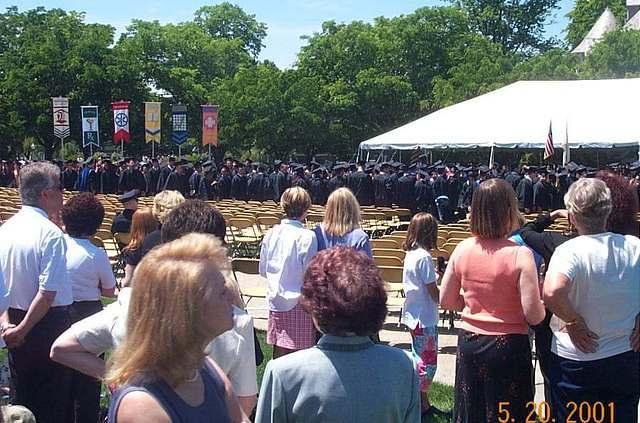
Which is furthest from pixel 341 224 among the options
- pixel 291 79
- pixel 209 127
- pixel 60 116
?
pixel 291 79

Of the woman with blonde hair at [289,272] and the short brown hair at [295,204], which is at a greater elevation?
the short brown hair at [295,204]

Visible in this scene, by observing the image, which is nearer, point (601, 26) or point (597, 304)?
point (597, 304)

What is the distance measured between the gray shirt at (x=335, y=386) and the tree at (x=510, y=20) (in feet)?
234

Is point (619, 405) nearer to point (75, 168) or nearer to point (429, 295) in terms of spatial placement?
point (429, 295)

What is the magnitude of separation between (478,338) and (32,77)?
4746 centimetres

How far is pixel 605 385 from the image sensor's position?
12.4 ft

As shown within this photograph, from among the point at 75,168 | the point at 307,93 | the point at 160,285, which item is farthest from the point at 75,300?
the point at 307,93

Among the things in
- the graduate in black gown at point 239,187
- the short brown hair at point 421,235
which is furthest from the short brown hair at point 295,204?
the graduate in black gown at point 239,187

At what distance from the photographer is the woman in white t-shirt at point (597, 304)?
3.73 metres

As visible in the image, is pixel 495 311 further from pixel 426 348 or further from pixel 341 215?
pixel 341 215

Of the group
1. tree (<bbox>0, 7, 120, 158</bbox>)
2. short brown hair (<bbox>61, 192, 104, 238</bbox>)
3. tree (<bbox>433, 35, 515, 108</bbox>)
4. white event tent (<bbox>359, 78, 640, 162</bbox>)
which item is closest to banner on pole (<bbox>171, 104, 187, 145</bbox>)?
white event tent (<bbox>359, 78, 640, 162</bbox>)

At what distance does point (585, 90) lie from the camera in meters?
32.7

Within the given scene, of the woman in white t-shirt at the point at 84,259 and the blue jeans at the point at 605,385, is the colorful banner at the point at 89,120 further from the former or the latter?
the blue jeans at the point at 605,385

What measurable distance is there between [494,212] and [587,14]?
80.4 metres
